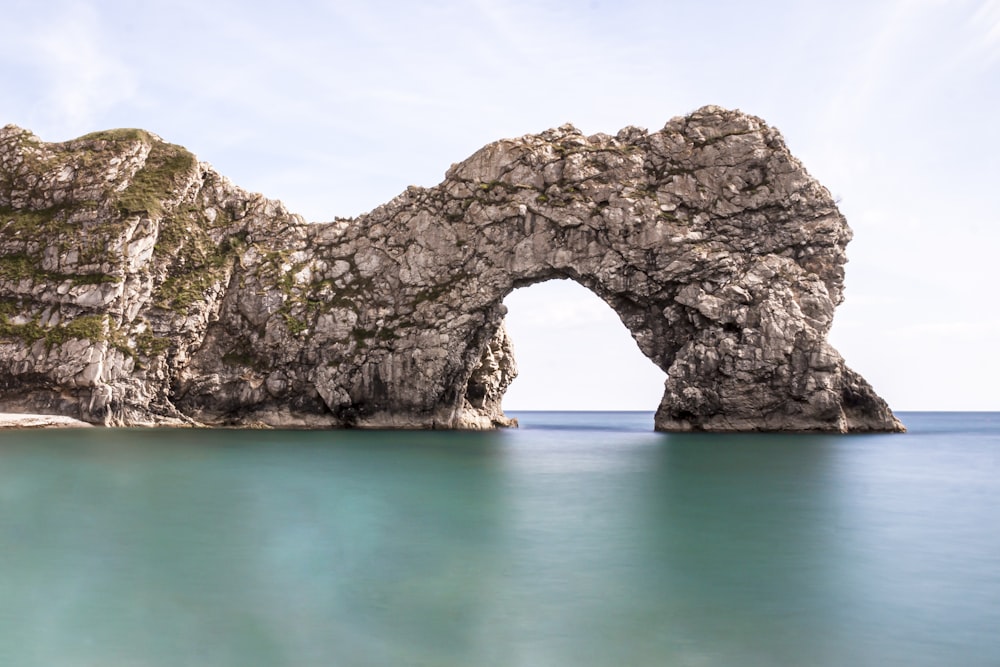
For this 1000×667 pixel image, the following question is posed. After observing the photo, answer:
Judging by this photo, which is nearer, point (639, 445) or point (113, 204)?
point (639, 445)

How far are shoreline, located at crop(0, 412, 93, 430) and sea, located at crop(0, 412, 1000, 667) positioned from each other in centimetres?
3337

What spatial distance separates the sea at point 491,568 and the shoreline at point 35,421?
109ft

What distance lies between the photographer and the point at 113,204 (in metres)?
69.5

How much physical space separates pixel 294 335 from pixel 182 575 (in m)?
58.0

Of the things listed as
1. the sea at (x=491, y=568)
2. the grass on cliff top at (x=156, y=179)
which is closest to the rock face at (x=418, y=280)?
the grass on cliff top at (x=156, y=179)

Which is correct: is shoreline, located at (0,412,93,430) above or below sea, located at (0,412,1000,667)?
below

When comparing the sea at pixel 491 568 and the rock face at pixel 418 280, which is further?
the rock face at pixel 418 280

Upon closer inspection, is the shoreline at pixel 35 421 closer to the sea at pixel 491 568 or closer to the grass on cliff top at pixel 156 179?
the grass on cliff top at pixel 156 179

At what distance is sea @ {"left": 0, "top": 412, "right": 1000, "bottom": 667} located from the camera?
1044cm

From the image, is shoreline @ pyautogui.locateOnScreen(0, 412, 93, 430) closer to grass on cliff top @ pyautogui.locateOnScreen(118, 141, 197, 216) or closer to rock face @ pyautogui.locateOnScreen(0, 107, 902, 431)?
rock face @ pyautogui.locateOnScreen(0, 107, 902, 431)

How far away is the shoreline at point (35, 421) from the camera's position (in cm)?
5869

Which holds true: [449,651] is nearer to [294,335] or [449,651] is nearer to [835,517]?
[835,517]

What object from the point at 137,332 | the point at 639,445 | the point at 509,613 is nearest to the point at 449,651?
the point at 509,613

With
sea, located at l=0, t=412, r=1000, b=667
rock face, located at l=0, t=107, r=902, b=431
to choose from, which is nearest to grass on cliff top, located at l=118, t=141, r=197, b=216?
rock face, located at l=0, t=107, r=902, b=431
